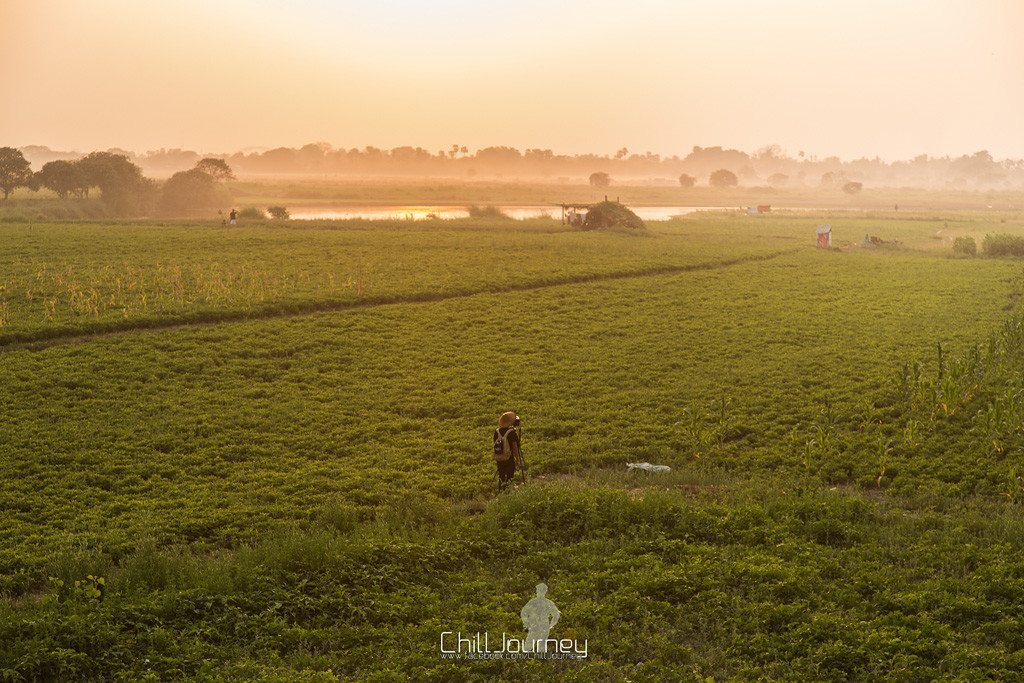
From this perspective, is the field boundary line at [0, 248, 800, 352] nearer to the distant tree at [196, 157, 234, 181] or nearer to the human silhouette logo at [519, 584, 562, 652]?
the human silhouette logo at [519, 584, 562, 652]

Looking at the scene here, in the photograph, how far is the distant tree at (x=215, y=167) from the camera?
128000 mm

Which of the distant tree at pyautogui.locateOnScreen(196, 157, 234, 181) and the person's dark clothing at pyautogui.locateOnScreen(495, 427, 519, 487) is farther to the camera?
the distant tree at pyautogui.locateOnScreen(196, 157, 234, 181)

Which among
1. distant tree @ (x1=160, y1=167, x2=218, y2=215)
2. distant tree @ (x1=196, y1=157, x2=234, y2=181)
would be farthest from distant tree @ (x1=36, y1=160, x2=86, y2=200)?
distant tree @ (x1=196, y1=157, x2=234, y2=181)

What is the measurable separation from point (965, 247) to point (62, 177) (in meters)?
99.4

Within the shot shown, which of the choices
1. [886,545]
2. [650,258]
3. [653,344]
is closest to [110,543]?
[886,545]

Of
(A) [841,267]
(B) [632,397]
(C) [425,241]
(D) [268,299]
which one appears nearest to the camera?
(B) [632,397]

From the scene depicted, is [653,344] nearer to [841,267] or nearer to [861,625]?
[861,625]

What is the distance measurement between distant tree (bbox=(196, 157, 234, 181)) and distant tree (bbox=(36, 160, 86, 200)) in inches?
990

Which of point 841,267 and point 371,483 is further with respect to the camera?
point 841,267

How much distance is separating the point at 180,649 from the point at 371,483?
8.65m

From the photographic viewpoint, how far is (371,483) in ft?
73.4

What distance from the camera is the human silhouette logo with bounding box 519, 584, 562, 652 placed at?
14258 millimetres

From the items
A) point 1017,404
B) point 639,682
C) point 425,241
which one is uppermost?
point 425,241

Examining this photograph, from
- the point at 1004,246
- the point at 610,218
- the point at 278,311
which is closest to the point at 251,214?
the point at 610,218
